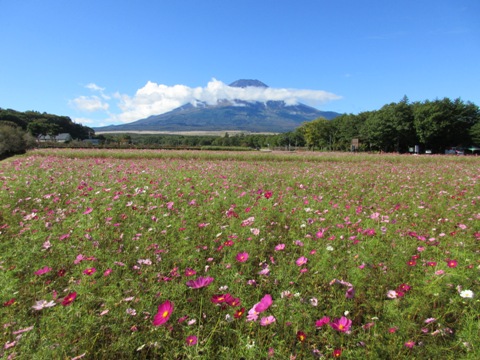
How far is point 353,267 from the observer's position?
2.81 m

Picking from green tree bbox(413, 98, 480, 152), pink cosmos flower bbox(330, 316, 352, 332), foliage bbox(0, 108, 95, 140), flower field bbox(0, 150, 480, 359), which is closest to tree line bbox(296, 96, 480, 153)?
green tree bbox(413, 98, 480, 152)

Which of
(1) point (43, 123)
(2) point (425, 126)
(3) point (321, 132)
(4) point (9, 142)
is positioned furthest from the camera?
(1) point (43, 123)

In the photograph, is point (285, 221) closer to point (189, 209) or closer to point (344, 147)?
point (189, 209)

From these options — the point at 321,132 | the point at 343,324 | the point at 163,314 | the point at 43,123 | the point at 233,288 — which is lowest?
the point at 233,288

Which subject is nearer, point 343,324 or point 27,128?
point 343,324

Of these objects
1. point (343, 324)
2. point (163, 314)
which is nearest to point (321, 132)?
point (343, 324)

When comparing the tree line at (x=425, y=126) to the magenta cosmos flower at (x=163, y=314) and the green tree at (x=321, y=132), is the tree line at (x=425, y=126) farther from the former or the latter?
the magenta cosmos flower at (x=163, y=314)

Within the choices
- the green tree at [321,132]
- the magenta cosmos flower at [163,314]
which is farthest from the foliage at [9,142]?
the green tree at [321,132]

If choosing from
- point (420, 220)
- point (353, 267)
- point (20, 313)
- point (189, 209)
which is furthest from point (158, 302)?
point (420, 220)

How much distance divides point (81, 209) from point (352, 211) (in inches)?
204

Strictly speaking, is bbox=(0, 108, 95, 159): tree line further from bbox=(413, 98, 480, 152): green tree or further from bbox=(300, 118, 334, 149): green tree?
bbox=(300, 118, 334, 149): green tree

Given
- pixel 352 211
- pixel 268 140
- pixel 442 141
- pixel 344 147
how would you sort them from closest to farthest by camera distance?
pixel 352 211 → pixel 442 141 → pixel 344 147 → pixel 268 140

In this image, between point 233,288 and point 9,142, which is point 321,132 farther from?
point 233,288

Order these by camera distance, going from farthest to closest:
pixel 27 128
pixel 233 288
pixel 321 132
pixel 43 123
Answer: pixel 43 123
pixel 27 128
pixel 321 132
pixel 233 288
